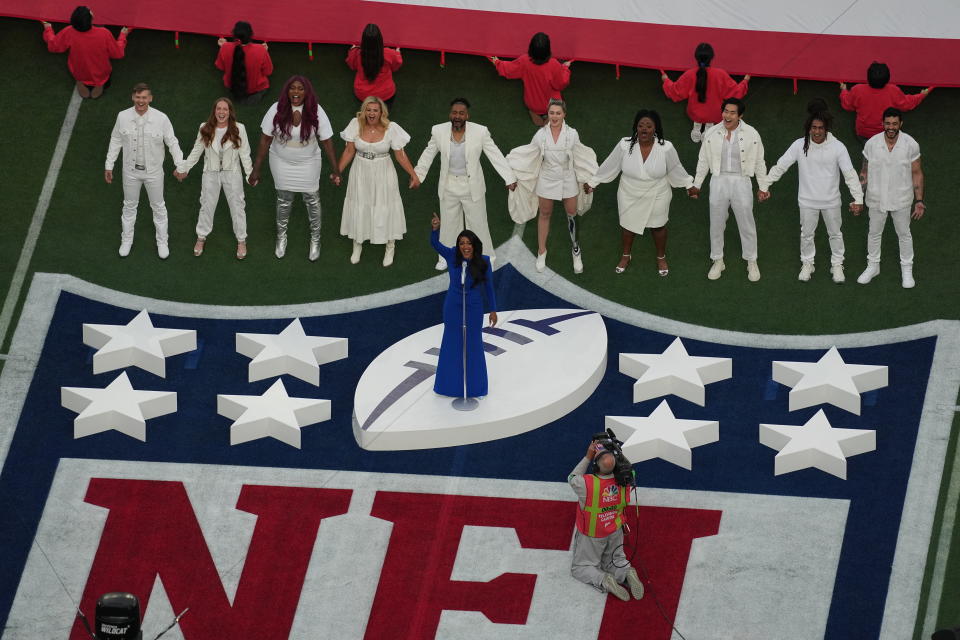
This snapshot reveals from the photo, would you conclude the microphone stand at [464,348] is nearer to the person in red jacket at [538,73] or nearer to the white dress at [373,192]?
the white dress at [373,192]

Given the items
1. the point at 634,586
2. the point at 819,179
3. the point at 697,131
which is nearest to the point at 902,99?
the point at 819,179

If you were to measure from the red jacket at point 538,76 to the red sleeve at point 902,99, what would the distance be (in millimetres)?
3361

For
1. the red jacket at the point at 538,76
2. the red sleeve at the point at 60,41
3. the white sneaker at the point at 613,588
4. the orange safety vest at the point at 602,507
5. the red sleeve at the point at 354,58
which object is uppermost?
the red jacket at the point at 538,76

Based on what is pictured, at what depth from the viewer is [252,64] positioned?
22.8m

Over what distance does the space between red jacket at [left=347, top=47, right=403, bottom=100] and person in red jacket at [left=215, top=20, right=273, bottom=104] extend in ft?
3.05

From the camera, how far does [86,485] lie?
19.5 metres

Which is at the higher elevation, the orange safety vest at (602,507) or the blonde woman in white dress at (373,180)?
the blonde woman in white dress at (373,180)

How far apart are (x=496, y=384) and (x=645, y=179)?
268 centimetres

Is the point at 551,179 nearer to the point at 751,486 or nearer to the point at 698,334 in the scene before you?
the point at 698,334

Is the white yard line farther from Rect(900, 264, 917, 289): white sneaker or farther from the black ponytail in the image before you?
Rect(900, 264, 917, 289): white sneaker

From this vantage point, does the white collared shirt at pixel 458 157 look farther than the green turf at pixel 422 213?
No

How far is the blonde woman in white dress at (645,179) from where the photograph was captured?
68.8 feet

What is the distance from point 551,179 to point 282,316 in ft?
9.74

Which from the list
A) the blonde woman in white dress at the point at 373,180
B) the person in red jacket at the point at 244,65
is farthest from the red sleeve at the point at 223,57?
the blonde woman in white dress at the point at 373,180
